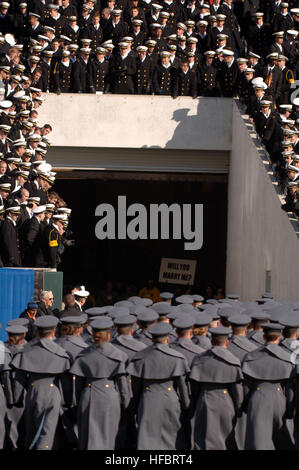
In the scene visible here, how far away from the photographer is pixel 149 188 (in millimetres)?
30750

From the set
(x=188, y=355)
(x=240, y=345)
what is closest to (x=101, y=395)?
(x=188, y=355)

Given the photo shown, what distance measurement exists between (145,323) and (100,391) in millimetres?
1367

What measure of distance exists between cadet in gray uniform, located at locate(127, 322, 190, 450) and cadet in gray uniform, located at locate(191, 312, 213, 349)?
0.64 meters

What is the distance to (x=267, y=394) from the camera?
1036 centimetres

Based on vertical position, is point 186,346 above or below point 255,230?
below

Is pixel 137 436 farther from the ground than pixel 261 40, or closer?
closer

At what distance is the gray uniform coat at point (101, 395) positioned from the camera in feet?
34.4

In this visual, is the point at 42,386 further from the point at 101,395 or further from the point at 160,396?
the point at 160,396

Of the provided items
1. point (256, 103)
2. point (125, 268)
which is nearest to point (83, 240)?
point (125, 268)

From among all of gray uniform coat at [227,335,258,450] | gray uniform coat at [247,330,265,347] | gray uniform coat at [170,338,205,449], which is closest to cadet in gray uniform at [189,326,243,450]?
gray uniform coat at [170,338,205,449]

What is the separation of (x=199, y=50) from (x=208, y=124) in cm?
170

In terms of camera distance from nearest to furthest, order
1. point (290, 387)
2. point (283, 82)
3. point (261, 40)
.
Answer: point (290, 387)
point (283, 82)
point (261, 40)

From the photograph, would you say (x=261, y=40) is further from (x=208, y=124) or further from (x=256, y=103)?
(x=256, y=103)

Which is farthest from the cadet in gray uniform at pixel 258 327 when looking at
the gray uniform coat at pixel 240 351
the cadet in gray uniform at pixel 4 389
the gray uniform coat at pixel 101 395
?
the cadet in gray uniform at pixel 4 389
